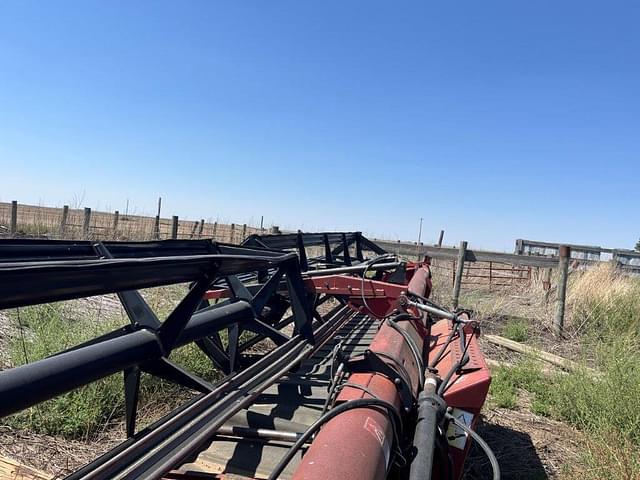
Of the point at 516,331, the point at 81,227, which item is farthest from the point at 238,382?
the point at 81,227

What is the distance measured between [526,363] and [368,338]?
86.0 inches

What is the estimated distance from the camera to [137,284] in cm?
196

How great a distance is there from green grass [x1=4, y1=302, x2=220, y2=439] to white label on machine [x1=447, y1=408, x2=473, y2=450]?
2355 millimetres

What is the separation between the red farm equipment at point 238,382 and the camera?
1788 mm

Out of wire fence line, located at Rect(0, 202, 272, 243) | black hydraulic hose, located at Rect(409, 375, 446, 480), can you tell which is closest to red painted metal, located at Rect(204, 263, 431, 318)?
black hydraulic hose, located at Rect(409, 375, 446, 480)

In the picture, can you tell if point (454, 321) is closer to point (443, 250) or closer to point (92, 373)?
point (92, 373)

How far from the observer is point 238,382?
2.87m

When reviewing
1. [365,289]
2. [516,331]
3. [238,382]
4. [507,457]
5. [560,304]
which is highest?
[365,289]

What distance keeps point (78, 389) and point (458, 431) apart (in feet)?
7.11

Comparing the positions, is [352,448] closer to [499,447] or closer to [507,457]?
[507,457]

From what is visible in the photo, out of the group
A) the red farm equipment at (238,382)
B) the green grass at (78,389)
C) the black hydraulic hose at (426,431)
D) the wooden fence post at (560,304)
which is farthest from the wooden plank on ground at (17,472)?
the wooden fence post at (560,304)

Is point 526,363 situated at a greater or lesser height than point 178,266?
lesser

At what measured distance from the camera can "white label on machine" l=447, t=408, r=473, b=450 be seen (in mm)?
2962

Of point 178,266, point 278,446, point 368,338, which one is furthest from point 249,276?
point 178,266
